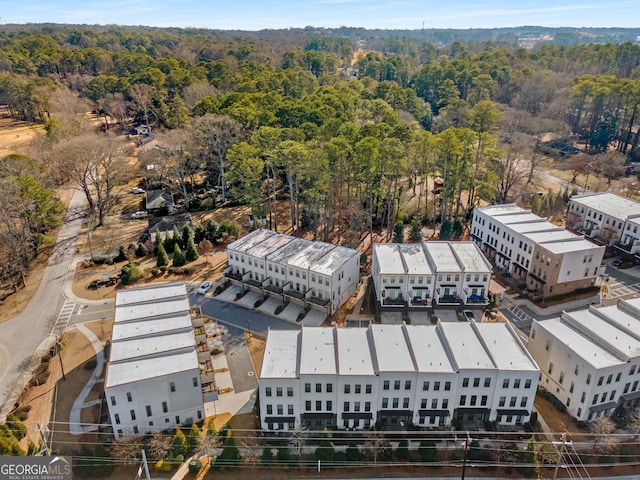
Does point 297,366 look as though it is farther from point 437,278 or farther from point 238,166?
point 238,166

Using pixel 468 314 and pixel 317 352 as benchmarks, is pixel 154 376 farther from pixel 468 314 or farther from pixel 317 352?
pixel 468 314

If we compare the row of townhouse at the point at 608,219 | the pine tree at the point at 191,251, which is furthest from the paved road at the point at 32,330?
the row of townhouse at the point at 608,219

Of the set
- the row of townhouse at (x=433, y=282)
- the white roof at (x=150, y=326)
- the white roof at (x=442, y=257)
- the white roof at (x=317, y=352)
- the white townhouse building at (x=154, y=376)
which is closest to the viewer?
the white townhouse building at (x=154, y=376)

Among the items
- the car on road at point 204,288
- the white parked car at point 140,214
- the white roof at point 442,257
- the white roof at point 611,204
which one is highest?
the white roof at point 611,204

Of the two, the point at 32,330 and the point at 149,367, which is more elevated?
the point at 149,367

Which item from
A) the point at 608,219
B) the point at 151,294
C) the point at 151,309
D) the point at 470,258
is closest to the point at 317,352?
the point at 151,309

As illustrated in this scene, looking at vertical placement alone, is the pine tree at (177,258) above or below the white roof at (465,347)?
below

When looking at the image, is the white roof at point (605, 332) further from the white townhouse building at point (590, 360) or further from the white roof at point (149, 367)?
the white roof at point (149, 367)
